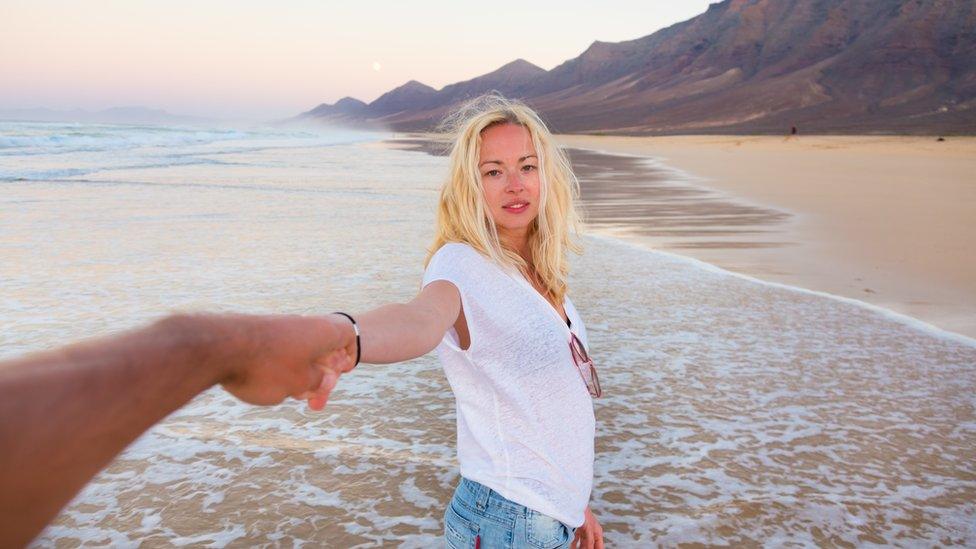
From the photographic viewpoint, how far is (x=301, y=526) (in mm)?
3074

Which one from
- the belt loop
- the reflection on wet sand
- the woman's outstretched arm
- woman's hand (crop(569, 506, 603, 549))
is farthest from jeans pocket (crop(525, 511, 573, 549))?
the reflection on wet sand

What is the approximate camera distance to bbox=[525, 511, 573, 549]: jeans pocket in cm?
192

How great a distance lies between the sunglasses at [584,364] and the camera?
202cm

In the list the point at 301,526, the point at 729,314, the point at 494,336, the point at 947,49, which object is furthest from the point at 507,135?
the point at 947,49

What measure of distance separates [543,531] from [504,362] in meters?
0.47

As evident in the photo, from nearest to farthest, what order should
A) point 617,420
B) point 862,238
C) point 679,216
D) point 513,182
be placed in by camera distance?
point 513,182
point 617,420
point 862,238
point 679,216

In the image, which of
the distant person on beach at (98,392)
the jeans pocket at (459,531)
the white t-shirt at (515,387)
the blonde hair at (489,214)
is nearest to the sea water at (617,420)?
the jeans pocket at (459,531)

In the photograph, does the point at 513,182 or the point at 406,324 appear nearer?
the point at 406,324

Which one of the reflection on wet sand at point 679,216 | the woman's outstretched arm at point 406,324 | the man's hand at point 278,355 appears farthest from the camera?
the reflection on wet sand at point 679,216

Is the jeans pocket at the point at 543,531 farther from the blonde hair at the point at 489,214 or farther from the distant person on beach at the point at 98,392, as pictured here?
the distant person on beach at the point at 98,392

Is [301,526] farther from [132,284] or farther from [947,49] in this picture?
[947,49]

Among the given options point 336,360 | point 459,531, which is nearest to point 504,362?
point 459,531

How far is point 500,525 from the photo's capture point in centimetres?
194

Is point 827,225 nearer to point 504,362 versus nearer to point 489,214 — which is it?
point 489,214
